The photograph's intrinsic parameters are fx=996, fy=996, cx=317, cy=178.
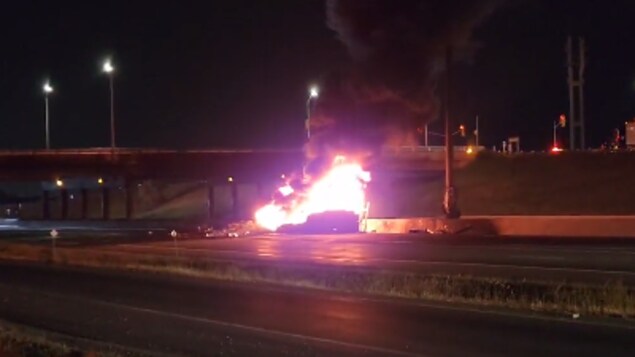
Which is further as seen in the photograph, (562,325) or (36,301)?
A: (36,301)

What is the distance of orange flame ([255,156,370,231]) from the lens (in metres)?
46.0

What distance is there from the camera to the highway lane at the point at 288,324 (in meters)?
14.5

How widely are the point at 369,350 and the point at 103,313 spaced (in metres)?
7.96

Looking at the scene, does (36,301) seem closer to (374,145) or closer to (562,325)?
(562,325)

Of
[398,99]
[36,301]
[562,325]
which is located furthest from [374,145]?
[562,325]

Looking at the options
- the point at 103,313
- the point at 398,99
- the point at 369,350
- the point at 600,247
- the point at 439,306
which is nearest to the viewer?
the point at 369,350

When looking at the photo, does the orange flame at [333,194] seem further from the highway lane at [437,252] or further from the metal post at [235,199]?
the metal post at [235,199]

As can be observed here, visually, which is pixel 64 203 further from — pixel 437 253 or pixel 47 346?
pixel 47 346

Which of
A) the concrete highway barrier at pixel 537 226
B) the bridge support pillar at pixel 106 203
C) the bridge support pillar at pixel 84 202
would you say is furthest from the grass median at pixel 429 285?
the bridge support pillar at pixel 84 202

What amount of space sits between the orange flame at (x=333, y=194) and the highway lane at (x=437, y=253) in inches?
112

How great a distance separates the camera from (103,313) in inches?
800

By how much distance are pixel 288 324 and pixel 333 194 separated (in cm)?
2891

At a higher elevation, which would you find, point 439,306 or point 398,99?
point 398,99

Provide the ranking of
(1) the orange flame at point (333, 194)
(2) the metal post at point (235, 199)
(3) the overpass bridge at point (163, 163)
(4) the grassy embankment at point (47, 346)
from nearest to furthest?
1. (4) the grassy embankment at point (47, 346)
2. (1) the orange flame at point (333, 194)
3. (3) the overpass bridge at point (163, 163)
4. (2) the metal post at point (235, 199)
